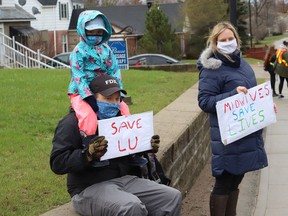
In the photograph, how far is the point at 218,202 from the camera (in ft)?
15.7

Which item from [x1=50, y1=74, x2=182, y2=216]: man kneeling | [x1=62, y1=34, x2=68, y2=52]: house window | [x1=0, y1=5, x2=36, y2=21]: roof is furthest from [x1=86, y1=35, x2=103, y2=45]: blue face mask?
[x1=62, y1=34, x2=68, y2=52]: house window

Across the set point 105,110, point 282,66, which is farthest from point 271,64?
point 105,110

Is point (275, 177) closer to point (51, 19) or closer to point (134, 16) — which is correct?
point (51, 19)

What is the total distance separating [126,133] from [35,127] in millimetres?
3520

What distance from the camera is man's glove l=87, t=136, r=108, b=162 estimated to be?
353 cm

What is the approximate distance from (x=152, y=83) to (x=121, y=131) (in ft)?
32.5

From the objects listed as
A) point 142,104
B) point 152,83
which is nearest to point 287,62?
point 152,83

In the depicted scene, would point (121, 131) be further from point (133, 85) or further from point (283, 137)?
point (133, 85)

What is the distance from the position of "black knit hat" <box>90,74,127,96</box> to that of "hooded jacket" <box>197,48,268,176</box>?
0.98 metres

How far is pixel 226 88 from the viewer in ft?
15.1

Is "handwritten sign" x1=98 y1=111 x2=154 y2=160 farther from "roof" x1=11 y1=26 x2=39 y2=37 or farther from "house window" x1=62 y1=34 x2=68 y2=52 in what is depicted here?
"house window" x1=62 y1=34 x2=68 y2=52

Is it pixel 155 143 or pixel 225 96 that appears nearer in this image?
pixel 155 143

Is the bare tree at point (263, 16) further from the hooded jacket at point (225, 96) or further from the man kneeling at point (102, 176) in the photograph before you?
the man kneeling at point (102, 176)

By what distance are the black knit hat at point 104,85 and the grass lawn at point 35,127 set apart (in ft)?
3.18
